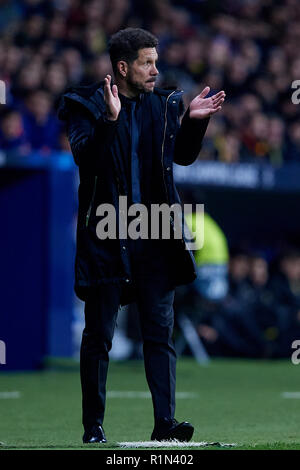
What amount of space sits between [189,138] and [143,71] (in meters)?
0.37

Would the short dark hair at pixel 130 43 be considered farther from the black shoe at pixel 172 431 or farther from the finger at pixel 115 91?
the black shoe at pixel 172 431

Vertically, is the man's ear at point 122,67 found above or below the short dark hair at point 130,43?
below

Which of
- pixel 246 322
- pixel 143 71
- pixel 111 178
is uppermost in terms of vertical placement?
pixel 143 71

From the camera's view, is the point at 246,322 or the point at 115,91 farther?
the point at 246,322

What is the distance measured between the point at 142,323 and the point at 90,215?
0.54 m

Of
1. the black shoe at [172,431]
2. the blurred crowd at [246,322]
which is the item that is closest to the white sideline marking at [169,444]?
the black shoe at [172,431]

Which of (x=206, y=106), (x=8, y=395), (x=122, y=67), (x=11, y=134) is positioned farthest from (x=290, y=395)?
(x=11, y=134)

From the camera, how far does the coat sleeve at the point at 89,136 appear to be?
523 centimetres

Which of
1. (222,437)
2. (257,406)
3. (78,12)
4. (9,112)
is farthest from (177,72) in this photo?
(222,437)

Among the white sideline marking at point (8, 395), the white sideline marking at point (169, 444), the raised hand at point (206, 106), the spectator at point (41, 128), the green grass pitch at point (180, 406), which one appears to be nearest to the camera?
the white sideline marking at point (169, 444)

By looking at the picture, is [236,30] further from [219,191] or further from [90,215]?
[90,215]

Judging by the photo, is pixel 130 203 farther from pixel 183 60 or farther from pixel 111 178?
pixel 183 60

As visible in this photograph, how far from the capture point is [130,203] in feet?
17.9

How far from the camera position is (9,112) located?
12.3m
